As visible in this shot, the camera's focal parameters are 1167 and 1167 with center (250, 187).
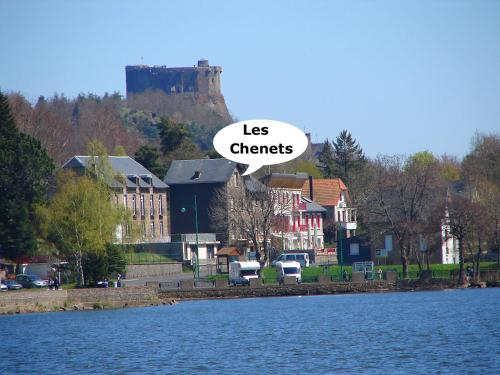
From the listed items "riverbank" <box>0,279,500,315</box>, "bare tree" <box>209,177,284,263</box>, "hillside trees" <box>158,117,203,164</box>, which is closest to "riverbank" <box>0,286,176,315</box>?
"riverbank" <box>0,279,500,315</box>

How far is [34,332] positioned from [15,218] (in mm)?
25117

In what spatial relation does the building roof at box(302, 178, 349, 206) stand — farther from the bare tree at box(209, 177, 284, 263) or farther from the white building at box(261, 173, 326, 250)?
the bare tree at box(209, 177, 284, 263)

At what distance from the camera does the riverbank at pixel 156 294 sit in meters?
75.5

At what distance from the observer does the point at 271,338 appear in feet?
188

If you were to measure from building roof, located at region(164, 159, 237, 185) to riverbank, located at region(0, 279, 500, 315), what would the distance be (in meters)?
28.4

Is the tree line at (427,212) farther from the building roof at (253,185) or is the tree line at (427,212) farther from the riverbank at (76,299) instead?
the riverbank at (76,299)

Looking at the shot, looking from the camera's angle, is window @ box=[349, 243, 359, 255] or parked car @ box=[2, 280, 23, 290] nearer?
parked car @ box=[2, 280, 23, 290]

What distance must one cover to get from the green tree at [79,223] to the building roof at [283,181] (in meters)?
32.9

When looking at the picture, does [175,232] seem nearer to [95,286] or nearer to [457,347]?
[95,286]

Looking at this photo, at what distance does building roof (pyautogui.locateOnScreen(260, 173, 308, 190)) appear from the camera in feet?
398

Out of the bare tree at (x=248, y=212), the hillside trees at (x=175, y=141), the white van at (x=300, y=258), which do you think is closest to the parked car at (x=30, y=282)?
the bare tree at (x=248, y=212)

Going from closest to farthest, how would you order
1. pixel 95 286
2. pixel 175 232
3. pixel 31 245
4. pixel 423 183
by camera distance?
pixel 95 286, pixel 31 245, pixel 423 183, pixel 175 232

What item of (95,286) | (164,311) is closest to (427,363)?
(164,311)

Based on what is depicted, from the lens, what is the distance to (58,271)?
295 ft
